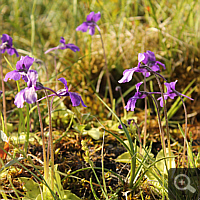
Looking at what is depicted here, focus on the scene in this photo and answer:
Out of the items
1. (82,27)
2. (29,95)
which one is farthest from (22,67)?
(82,27)

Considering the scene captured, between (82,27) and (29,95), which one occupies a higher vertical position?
(82,27)

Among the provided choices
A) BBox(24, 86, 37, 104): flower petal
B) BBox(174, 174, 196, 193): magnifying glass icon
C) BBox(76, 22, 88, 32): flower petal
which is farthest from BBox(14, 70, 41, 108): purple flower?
BBox(76, 22, 88, 32): flower petal

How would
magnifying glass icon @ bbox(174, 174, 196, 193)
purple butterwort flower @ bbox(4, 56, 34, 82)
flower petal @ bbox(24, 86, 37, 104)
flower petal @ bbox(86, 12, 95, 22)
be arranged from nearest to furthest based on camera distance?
1. flower petal @ bbox(24, 86, 37, 104)
2. purple butterwort flower @ bbox(4, 56, 34, 82)
3. magnifying glass icon @ bbox(174, 174, 196, 193)
4. flower petal @ bbox(86, 12, 95, 22)

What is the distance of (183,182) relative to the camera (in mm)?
1291

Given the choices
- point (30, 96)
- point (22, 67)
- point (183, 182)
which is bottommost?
point (183, 182)

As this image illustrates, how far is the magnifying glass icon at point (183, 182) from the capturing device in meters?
1.22

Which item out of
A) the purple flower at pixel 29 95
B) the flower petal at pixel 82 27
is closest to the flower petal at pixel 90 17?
the flower petal at pixel 82 27

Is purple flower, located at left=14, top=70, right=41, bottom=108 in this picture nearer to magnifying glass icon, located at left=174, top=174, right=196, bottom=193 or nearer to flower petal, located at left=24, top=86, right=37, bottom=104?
flower petal, located at left=24, top=86, right=37, bottom=104

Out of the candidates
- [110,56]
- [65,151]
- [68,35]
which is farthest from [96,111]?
[68,35]

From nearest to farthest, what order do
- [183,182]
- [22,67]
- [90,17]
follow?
[22,67], [183,182], [90,17]

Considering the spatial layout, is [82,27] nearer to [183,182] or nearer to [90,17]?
[90,17]

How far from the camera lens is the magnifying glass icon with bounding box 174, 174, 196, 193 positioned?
122 cm

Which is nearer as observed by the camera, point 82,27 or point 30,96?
point 30,96

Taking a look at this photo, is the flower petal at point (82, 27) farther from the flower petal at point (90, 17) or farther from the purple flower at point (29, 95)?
the purple flower at point (29, 95)
